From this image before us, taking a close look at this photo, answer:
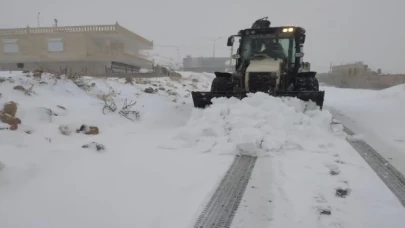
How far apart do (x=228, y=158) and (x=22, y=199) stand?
2669 mm

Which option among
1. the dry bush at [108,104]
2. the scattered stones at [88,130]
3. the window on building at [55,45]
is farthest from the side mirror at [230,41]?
the window on building at [55,45]

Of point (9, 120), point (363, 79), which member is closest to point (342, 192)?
point (9, 120)

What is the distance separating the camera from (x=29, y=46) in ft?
92.9

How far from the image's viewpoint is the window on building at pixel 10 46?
94.8ft

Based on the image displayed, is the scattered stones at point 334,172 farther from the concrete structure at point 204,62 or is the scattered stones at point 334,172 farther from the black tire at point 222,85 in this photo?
the concrete structure at point 204,62

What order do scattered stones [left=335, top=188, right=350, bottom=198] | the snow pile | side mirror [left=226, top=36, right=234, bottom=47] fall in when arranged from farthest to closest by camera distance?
side mirror [left=226, top=36, right=234, bottom=47]
the snow pile
scattered stones [left=335, top=188, right=350, bottom=198]

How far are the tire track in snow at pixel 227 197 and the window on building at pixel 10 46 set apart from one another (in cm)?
3002

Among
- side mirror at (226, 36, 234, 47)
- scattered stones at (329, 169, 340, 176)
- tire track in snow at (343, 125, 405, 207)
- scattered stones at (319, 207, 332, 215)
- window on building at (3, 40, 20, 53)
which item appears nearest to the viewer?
scattered stones at (319, 207, 332, 215)

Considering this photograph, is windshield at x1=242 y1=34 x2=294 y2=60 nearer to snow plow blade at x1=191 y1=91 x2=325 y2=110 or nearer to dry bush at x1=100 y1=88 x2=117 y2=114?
snow plow blade at x1=191 y1=91 x2=325 y2=110

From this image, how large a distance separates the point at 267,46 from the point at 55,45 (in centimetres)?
2436

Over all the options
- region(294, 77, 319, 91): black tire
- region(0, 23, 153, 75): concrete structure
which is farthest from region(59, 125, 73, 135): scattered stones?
region(0, 23, 153, 75): concrete structure

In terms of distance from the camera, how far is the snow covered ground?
9.71ft

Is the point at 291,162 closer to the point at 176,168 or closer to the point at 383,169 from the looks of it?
the point at 383,169

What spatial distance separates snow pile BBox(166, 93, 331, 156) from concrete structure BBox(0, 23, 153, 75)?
2125 cm
